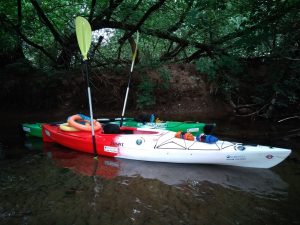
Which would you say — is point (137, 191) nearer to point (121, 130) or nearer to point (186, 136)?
point (186, 136)

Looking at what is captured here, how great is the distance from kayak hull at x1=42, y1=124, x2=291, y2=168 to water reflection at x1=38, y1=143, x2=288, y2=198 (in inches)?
4.6

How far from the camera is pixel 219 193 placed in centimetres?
388

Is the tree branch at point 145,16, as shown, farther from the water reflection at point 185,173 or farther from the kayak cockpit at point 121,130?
the water reflection at point 185,173

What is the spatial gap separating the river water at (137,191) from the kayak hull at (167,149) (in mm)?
141

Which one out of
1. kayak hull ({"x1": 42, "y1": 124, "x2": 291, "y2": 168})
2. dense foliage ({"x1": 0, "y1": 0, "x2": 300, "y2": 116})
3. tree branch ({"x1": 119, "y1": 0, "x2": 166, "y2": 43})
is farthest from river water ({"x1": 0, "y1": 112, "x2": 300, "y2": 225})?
tree branch ({"x1": 119, "y1": 0, "x2": 166, "y2": 43})

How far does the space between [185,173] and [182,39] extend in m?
5.84

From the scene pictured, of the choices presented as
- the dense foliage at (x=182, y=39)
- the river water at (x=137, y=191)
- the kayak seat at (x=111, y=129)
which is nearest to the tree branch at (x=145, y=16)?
the dense foliage at (x=182, y=39)

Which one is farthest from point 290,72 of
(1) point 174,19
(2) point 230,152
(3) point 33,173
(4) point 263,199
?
(3) point 33,173

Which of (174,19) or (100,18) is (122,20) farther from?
(174,19)

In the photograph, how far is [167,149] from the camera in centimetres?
492

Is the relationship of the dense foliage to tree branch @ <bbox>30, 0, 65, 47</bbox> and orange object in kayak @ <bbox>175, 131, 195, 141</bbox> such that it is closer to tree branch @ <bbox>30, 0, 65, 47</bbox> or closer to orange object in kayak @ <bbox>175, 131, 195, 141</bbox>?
tree branch @ <bbox>30, 0, 65, 47</bbox>

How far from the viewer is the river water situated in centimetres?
326

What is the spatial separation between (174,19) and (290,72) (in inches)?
154

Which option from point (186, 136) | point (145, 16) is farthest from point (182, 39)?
point (186, 136)
